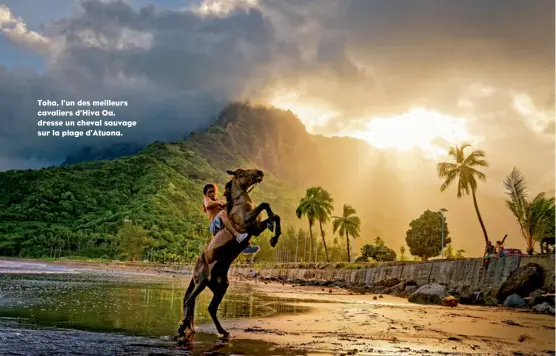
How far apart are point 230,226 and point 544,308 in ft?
58.3

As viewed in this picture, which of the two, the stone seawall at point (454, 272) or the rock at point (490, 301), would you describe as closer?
the rock at point (490, 301)

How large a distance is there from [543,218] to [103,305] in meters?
34.8

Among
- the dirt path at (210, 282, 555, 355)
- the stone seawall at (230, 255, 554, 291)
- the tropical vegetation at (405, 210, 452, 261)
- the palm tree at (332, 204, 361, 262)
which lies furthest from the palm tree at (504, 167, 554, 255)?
the palm tree at (332, 204, 361, 262)

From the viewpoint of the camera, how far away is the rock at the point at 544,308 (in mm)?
21656

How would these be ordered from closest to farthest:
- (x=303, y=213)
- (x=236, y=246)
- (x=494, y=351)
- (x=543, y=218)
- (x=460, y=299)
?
1. (x=494, y=351)
2. (x=236, y=246)
3. (x=460, y=299)
4. (x=543, y=218)
5. (x=303, y=213)

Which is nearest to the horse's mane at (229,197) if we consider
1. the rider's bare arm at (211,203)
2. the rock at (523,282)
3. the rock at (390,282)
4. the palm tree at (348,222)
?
the rider's bare arm at (211,203)

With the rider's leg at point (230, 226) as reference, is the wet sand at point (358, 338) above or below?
below

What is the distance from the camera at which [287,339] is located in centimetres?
1030

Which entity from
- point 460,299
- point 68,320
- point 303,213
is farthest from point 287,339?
point 303,213

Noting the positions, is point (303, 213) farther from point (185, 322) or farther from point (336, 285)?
point (185, 322)

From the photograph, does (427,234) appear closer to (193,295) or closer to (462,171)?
(462,171)

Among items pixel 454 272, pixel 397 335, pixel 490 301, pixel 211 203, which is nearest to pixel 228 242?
pixel 211 203

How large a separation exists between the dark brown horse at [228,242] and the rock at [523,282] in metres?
21.0

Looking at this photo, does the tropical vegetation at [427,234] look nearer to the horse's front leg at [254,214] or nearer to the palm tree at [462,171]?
the palm tree at [462,171]
